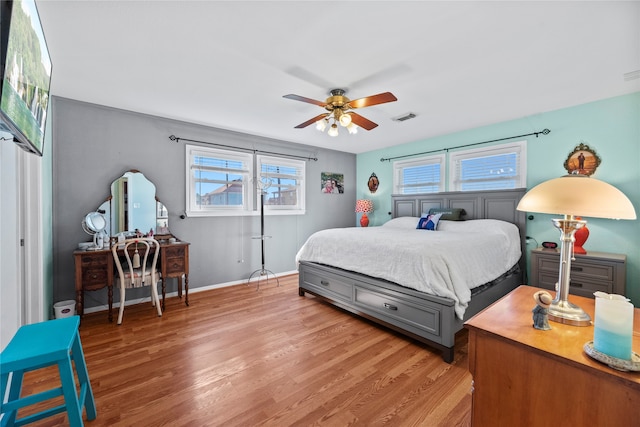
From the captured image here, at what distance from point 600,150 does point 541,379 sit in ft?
11.4

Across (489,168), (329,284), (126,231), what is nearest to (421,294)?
(329,284)

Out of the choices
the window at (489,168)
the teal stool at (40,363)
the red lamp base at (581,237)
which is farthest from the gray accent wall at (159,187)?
the red lamp base at (581,237)

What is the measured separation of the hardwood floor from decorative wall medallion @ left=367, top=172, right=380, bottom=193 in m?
3.20

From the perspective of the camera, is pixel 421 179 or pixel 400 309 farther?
pixel 421 179

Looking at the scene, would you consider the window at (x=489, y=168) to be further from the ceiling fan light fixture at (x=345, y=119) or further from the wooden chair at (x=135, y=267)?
the wooden chair at (x=135, y=267)

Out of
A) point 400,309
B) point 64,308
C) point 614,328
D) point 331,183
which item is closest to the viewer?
point 614,328

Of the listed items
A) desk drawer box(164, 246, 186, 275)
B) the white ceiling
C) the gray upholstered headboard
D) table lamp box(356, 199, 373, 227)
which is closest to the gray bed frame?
the gray upholstered headboard

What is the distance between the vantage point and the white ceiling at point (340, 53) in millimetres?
1679

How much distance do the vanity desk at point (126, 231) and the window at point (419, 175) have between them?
12.6 feet

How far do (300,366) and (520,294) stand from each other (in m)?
1.58

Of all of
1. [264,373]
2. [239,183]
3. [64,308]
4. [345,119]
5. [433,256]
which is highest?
[345,119]

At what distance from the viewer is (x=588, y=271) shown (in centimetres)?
282

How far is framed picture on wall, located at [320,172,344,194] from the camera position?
5.41 m

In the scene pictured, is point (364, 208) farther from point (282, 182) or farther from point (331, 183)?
point (282, 182)
